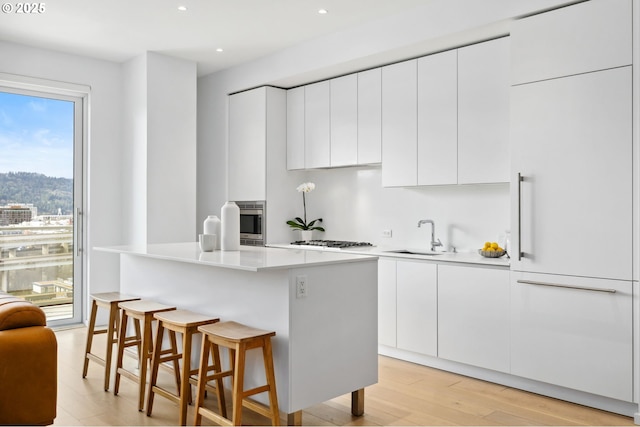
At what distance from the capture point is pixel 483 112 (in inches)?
152

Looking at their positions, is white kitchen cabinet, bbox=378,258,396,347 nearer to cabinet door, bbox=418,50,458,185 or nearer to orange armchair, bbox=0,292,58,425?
cabinet door, bbox=418,50,458,185

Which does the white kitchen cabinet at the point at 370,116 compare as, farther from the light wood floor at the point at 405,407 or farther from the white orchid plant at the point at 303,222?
the light wood floor at the point at 405,407

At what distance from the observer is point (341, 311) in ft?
9.29

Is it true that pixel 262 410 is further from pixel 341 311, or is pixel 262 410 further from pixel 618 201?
pixel 618 201

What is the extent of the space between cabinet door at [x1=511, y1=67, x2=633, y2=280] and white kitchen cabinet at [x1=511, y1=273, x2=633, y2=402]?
0.10 m

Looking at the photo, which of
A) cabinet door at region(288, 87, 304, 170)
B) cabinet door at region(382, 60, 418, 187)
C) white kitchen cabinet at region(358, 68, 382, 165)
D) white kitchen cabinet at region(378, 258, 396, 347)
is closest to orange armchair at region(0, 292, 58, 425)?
white kitchen cabinet at region(378, 258, 396, 347)

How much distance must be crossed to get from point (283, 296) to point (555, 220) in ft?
5.94

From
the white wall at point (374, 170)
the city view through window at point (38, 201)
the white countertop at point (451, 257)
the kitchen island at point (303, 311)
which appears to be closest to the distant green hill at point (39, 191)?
the city view through window at point (38, 201)

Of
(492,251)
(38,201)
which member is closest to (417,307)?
(492,251)

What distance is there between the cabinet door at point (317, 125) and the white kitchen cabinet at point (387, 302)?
135 cm

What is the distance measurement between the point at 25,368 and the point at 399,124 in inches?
129

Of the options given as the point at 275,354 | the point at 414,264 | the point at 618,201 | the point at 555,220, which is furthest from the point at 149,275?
the point at 618,201

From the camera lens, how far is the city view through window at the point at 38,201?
4996 millimetres

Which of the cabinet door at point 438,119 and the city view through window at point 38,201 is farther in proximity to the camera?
the city view through window at point 38,201
